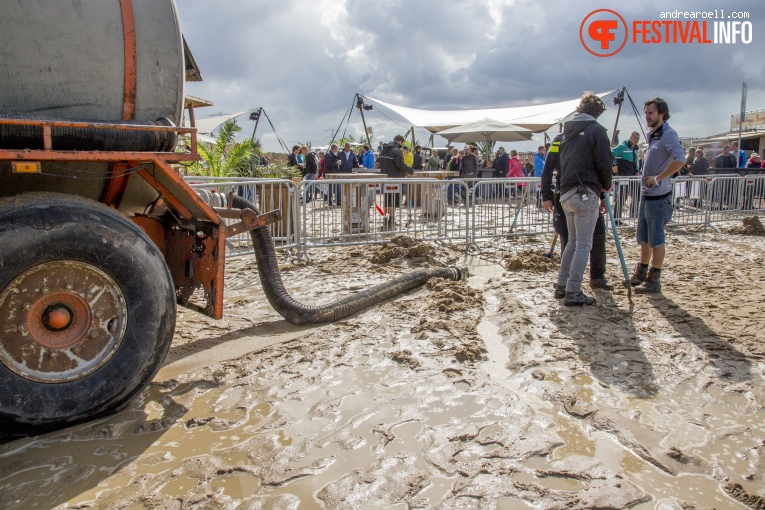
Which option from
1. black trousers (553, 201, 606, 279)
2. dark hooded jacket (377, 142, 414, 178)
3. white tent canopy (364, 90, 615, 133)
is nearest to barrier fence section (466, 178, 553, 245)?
dark hooded jacket (377, 142, 414, 178)

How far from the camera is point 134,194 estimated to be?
391 cm

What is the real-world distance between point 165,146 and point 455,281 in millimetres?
4018

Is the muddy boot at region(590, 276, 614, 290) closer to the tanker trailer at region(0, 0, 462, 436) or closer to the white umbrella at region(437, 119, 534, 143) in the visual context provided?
the tanker trailer at region(0, 0, 462, 436)

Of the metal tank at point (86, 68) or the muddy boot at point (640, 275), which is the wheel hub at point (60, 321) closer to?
the metal tank at point (86, 68)

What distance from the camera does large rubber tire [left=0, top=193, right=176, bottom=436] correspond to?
9.46 feet

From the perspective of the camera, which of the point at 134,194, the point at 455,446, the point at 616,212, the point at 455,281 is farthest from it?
the point at 616,212

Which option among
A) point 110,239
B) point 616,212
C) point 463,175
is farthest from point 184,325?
point 463,175

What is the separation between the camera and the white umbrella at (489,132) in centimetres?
1922

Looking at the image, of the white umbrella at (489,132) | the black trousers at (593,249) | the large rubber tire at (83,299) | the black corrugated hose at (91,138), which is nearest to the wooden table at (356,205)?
the black trousers at (593,249)

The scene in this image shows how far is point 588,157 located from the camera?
5.49 m

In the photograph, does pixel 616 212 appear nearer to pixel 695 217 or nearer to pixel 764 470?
pixel 695 217

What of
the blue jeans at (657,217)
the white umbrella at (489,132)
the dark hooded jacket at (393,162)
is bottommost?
the blue jeans at (657,217)

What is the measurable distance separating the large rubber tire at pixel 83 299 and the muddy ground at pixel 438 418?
7.5 inches

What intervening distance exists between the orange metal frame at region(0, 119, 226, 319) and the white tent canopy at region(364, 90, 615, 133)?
58.3 ft
